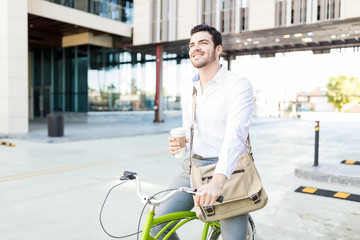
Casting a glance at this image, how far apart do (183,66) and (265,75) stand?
7.32 m

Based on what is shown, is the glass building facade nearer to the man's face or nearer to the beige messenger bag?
the man's face

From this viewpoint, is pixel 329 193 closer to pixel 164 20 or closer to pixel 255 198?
pixel 255 198

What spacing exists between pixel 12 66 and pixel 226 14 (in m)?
11.9

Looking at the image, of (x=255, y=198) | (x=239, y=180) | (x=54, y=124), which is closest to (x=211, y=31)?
(x=239, y=180)

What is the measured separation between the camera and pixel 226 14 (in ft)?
67.3

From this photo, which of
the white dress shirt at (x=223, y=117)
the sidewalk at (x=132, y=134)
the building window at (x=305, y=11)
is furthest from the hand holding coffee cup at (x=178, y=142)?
the building window at (x=305, y=11)

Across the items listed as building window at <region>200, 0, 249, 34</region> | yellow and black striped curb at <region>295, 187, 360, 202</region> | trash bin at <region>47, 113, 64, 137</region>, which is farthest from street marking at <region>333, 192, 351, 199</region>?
building window at <region>200, 0, 249, 34</region>

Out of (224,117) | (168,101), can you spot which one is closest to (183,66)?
(168,101)

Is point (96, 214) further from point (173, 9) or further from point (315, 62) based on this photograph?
point (315, 62)

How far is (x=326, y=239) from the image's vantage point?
3643 millimetres

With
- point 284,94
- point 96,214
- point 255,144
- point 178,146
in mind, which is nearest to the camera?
point 178,146

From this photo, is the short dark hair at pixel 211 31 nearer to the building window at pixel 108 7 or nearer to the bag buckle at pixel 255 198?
the bag buckle at pixel 255 198

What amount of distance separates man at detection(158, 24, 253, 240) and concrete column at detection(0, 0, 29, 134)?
47.3ft

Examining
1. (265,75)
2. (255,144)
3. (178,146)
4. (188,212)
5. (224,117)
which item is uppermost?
(265,75)
